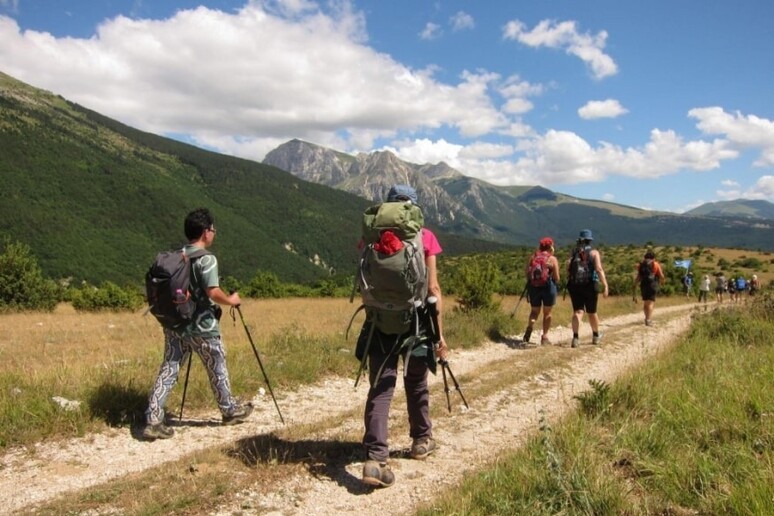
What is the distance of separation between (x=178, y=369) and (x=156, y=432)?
65 cm

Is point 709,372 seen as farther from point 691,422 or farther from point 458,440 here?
point 458,440

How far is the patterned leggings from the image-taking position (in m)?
5.22

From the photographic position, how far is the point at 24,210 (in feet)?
480

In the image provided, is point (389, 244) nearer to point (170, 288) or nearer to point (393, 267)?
point (393, 267)

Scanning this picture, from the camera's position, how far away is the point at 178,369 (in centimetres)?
539

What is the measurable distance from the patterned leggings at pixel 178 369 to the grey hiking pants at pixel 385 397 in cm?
196

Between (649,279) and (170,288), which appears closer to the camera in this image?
(170,288)

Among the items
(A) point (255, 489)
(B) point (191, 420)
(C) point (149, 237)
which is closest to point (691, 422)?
(A) point (255, 489)

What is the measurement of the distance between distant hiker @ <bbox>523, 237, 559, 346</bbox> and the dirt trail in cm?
291

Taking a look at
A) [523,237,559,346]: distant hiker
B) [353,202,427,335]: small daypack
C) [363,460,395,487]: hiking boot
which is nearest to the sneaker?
[363,460,395,487]: hiking boot

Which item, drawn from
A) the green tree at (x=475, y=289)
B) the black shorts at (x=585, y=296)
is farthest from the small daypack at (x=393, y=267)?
the green tree at (x=475, y=289)

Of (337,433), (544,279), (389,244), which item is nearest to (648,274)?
(544,279)

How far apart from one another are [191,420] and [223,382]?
684 mm

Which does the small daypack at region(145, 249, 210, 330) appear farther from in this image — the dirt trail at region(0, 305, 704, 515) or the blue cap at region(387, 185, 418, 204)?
the blue cap at region(387, 185, 418, 204)
